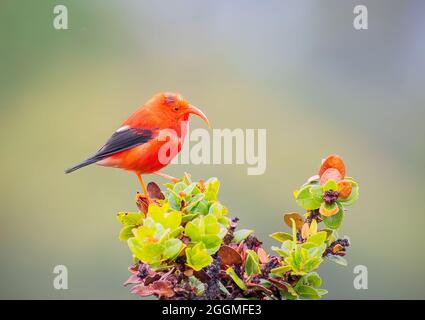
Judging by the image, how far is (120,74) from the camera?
228cm

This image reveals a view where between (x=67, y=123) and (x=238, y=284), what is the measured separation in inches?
56.1

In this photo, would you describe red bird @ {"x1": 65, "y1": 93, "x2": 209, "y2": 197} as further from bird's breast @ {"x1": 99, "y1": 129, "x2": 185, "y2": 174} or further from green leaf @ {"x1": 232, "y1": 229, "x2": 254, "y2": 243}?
green leaf @ {"x1": 232, "y1": 229, "x2": 254, "y2": 243}

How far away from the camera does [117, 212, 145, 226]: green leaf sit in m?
0.93

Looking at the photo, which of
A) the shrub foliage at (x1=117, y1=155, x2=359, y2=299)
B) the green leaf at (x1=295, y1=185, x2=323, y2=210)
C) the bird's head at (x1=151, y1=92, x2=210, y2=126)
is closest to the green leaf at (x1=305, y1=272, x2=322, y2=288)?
the shrub foliage at (x1=117, y1=155, x2=359, y2=299)

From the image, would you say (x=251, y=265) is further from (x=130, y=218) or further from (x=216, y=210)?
(x=130, y=218)

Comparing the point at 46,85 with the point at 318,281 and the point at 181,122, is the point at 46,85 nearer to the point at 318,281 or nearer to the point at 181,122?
the point at 181,122

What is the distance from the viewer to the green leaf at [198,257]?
2.61ft

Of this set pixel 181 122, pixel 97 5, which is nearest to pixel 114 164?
pixel 181 122

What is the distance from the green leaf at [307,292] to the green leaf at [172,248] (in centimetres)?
21

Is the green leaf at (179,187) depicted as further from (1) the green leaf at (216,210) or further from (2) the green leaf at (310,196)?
(2) the green leaf at (310,196)

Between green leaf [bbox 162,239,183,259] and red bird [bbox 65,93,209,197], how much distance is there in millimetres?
613

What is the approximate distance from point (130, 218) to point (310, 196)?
0.29m

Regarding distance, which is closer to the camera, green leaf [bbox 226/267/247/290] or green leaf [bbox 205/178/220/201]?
green leaf [bbox 226/267/247/290]
